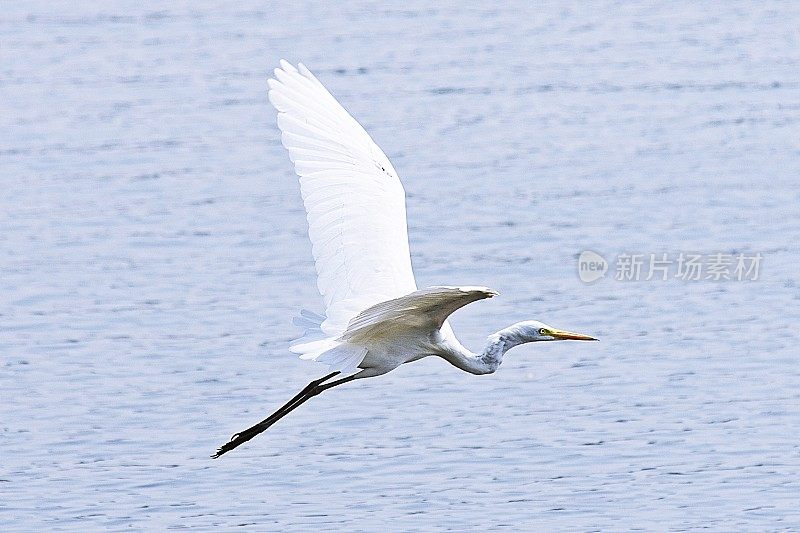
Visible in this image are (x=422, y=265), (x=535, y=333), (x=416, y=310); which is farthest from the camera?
(x=422, y=265)

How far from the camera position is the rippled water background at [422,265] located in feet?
31.1

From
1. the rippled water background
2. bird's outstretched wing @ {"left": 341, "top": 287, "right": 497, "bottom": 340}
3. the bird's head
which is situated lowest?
the rippled water background

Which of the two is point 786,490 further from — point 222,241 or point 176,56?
point 176,56

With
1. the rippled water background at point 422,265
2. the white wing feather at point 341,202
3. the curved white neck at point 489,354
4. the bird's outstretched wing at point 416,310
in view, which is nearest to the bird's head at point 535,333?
the curved white neck at point 489,354

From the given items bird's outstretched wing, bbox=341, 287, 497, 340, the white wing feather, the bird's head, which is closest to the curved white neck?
the bird's head

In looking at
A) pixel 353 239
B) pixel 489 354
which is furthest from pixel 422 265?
pixel 353 239

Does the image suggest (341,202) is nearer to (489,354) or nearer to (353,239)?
(353,239)

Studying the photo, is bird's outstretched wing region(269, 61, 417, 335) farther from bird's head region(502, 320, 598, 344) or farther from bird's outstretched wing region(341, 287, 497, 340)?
bird's head region(502, 320, 598, 344)

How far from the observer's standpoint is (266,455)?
998cm

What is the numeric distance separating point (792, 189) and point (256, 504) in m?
7.11

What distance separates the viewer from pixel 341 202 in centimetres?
830

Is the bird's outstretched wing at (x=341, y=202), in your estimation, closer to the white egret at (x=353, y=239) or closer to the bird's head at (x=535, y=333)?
the white egret at (x=353, y=239)

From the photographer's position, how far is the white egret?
8094mm

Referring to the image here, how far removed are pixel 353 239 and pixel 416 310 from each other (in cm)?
81
